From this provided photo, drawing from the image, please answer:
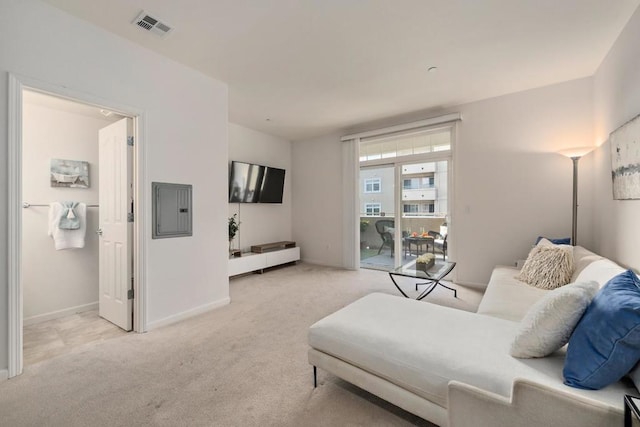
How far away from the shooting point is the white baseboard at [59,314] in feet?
9.46

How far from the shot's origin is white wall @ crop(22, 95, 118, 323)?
2.96m

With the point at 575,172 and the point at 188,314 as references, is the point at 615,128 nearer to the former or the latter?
the point at 575,172

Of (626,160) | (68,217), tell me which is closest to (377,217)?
(626,160)

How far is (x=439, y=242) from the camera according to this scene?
4.59m

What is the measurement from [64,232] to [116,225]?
0.86 metres

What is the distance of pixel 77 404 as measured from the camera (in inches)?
65.4

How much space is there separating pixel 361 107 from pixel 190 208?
112 inches

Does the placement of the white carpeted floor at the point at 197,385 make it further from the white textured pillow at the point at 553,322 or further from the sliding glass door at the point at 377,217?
the sliding glass door at the point at 377,217

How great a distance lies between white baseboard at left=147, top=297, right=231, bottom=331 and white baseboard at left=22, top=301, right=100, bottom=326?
1.31m

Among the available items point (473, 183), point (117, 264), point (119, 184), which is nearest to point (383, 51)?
point (473, 183)

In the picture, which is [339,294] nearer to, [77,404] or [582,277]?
[582,277]

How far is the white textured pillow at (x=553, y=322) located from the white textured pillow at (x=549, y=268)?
4.77 ft

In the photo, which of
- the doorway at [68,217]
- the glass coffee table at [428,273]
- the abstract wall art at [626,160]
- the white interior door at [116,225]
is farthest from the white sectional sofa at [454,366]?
the doorway at [68,217]

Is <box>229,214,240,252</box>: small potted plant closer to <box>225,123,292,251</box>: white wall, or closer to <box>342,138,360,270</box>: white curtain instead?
<box>225,123,292,251</box>: white wall
